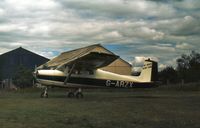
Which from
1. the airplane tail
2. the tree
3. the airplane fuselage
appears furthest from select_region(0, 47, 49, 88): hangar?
the airplane fuselage

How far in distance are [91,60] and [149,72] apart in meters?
6.15

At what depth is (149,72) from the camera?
2975 centimetres

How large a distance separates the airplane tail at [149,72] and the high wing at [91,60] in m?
4.08

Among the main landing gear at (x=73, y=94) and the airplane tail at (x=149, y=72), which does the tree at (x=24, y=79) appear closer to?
the airplane tail at (x=149, y=72)

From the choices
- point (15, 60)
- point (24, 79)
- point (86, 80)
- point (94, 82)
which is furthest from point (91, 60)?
point (15, 60)

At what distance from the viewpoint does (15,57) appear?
Answer: 3120 inches

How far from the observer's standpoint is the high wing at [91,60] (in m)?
24.5

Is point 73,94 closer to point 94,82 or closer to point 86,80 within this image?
point 86,80

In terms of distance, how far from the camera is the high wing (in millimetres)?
24469

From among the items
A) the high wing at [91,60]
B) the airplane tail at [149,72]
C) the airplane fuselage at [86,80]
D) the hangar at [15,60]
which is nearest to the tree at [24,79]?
the hangar at [15,60]

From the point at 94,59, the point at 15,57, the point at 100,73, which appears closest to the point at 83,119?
the point at 94,59

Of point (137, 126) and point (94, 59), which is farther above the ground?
point (94, 59)

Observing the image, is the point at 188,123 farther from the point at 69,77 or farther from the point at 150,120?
the point at 69,77

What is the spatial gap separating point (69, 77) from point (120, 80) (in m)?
3.94
